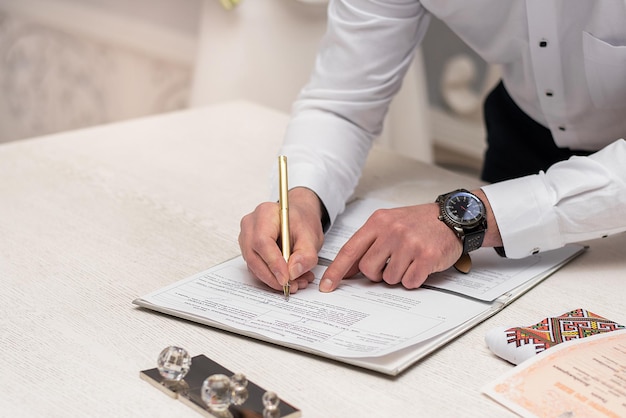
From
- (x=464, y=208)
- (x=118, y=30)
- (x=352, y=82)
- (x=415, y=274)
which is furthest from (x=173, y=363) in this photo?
(x=118, y=30)

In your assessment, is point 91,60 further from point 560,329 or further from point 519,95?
point 560,329

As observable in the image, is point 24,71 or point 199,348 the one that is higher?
point 24,71

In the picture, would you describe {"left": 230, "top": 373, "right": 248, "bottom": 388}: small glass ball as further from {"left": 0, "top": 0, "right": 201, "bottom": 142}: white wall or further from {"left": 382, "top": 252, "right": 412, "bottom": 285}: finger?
{"left": 0, "top": 0, "right": 201, "bottom": 142}: white wall

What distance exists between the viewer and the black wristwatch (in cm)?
97

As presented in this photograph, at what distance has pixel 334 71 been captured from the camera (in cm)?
127

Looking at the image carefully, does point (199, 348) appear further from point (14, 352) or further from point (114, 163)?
point (114, 163)

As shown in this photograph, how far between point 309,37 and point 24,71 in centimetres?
89

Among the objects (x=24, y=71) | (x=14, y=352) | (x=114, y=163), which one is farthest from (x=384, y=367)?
(x=24, y=71)

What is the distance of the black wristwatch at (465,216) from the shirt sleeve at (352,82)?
0.69 feet

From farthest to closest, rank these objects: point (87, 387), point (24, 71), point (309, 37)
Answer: point (24, 71) → point (309, 37) → point (87, 387)

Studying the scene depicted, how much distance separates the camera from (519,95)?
1.33 m

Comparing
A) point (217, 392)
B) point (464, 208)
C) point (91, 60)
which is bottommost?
point (217, 392)

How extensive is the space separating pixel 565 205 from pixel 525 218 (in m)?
0.05

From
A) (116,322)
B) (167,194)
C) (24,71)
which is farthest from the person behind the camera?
(24,71)
